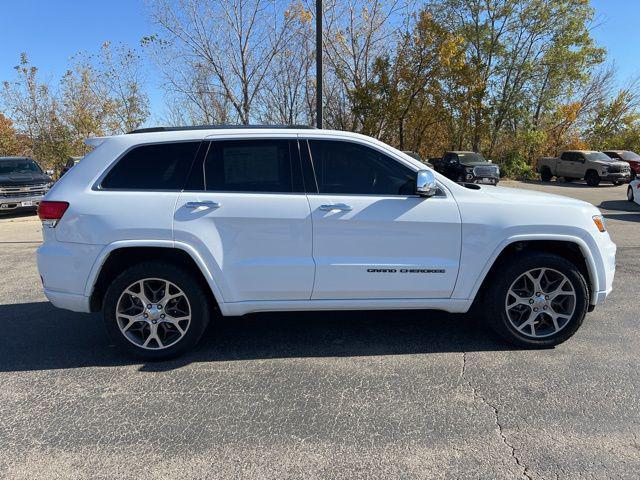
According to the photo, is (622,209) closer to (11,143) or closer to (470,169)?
(470,169)

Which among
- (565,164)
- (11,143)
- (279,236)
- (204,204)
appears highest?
(11,143)

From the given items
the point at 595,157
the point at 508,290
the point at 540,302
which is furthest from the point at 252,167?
the point at 595,157

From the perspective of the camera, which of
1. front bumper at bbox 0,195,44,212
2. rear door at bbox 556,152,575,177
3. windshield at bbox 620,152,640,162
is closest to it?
front bumper at bbox 0,195,44,212

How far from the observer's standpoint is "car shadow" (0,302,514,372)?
3986 millimetres

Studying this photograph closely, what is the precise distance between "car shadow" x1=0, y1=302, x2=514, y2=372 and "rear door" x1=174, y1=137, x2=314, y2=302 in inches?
23.4

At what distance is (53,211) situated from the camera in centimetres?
370

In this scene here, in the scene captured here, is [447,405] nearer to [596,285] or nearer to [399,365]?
[399,365]

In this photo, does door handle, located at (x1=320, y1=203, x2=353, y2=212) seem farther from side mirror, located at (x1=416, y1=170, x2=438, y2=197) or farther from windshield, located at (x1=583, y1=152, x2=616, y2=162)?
windshield, located at (x1=583, y1=152, x2=616, y2=162)

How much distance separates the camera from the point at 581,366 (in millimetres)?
3760

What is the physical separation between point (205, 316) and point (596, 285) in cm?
336

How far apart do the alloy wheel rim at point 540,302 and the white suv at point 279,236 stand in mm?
18

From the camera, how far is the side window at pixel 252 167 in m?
3.83

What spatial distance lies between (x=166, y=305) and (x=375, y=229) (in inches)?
72.3

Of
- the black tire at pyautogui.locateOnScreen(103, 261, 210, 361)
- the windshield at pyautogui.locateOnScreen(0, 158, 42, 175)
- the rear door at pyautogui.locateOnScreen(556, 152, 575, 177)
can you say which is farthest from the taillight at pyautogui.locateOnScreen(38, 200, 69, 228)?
the rear door at pyautogui.locateOnScreen(556, 152, 575, 177)
